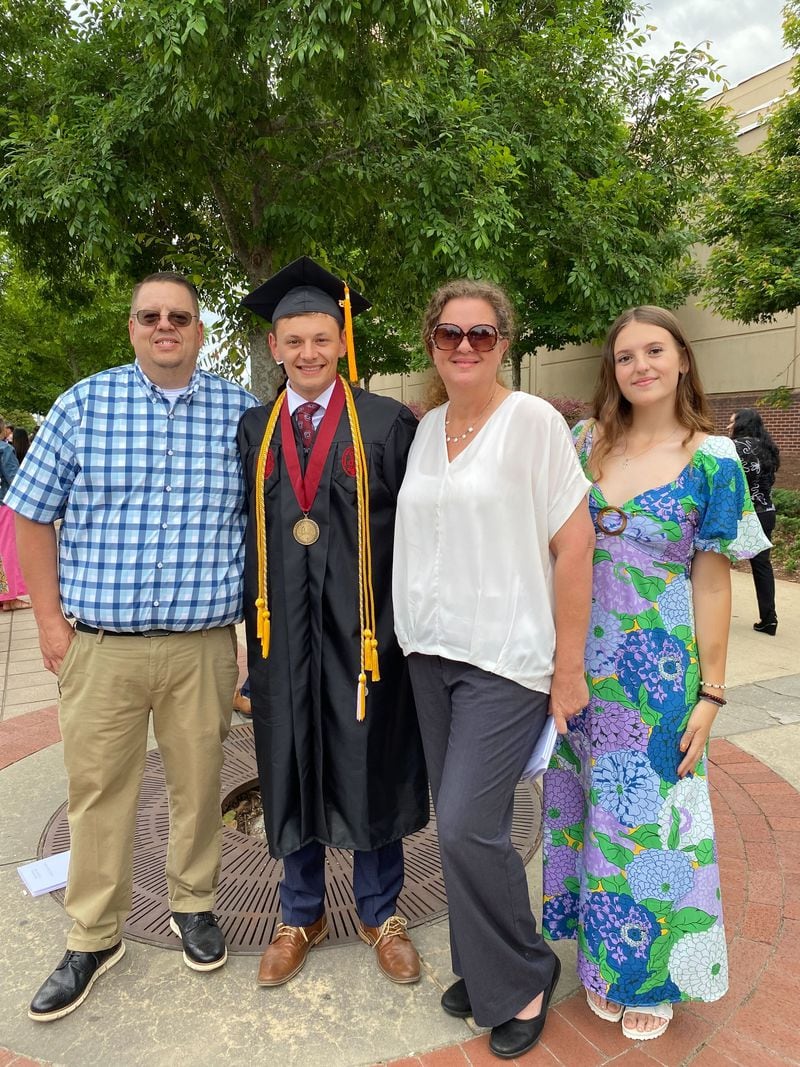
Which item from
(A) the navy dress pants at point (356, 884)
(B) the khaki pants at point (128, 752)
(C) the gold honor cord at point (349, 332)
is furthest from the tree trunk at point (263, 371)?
(A) the navy dress pants at point (356, 884)

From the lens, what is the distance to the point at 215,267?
472cm

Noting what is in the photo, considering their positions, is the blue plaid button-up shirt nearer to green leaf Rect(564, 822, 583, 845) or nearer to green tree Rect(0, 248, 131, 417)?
green leaf Rect(564, 822, 583, 845)

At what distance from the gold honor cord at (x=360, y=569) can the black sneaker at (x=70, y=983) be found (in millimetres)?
1139

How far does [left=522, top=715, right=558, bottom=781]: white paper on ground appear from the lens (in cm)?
208

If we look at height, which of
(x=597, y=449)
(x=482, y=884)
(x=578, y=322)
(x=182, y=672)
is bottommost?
(x=482, y=884)

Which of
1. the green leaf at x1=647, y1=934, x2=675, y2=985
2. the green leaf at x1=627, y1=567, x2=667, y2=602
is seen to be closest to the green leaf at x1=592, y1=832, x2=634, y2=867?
the green leaf at x1=647, y1=934, x2=675, y2=985

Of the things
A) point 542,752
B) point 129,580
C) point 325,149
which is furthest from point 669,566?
point 325,149

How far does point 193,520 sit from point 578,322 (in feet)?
11.8

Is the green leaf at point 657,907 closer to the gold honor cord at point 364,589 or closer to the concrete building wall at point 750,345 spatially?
the gold honor cord at point 364,589

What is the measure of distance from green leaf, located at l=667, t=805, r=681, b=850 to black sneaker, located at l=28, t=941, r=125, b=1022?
183cm

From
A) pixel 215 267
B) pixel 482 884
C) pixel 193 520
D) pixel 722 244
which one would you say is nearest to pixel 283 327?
pixel 193 520

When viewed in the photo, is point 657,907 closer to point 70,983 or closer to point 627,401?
point 627,401

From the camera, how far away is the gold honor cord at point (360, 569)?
2.30 metres

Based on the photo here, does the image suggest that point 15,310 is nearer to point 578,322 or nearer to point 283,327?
point 578,322
